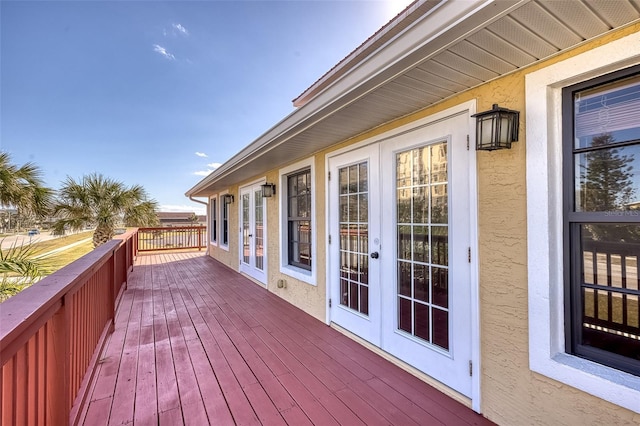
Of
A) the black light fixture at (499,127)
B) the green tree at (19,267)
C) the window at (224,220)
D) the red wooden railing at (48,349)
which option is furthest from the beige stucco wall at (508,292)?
the window at (224,220)

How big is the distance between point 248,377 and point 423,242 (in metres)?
1.84

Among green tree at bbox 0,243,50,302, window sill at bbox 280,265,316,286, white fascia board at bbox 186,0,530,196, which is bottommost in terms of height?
window sill at bbox 280,265,316,286

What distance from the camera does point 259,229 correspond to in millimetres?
6098

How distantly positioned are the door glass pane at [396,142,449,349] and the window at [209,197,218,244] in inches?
324

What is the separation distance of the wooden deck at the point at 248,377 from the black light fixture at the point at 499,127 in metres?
1.77

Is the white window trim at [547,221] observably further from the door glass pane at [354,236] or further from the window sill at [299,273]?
the window sill at [299,273]

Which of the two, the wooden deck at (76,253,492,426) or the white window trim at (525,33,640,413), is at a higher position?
the white window trim at (525,33,640,413)

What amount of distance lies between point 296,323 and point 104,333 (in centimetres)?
211

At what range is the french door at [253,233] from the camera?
5895mm

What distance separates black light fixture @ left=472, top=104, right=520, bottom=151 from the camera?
1785 mm

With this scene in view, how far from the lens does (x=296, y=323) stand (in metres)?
3.78

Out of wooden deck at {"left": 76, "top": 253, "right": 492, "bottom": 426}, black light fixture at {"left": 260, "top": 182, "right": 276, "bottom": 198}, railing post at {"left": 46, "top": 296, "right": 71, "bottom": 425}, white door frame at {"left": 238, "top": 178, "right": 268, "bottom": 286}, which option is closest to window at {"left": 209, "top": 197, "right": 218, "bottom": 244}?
white door frame at {"left": 238, "top": 178, "right": 268, "bottom": 286}

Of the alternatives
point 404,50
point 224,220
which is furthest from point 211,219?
point 404,50

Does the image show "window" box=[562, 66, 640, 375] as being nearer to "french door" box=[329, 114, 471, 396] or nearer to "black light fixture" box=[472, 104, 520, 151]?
"black light fixture" box=[472, 104, 520, 151]
